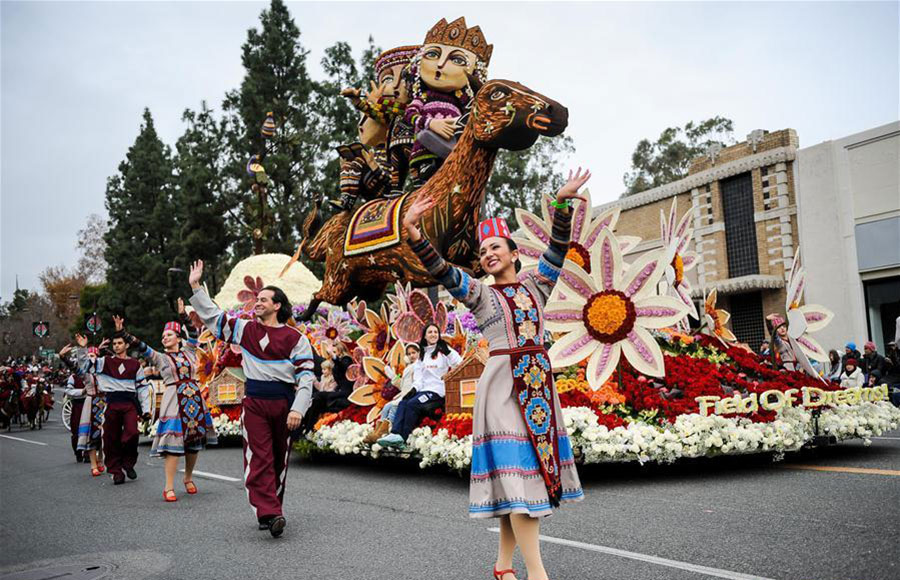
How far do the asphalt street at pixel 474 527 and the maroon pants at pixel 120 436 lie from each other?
66 cm

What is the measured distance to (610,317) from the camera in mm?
6742

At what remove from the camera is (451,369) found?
7234 millimetres

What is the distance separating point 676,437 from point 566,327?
1.42 m

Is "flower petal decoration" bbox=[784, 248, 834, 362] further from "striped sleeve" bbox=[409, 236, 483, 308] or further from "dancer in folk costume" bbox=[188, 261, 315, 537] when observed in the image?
"striped sleeve" bbox=[409, 236, 483, 308]

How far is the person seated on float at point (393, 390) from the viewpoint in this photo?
7.68 metres

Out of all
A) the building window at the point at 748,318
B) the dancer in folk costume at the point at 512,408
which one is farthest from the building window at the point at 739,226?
the dancer in folk costume at the point at 512,408

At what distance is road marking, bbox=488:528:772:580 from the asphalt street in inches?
0.5

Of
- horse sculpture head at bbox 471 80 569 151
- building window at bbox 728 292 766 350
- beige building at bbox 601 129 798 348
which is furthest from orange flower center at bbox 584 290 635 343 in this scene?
building window at bbox 728 292 766 350

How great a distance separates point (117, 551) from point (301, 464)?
431cm

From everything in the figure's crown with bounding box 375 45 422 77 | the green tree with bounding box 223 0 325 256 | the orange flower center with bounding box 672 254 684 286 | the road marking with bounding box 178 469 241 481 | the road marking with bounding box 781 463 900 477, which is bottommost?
the road marking with bounding box 178 469 241 481

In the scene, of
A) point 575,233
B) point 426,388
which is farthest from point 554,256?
point 426,388

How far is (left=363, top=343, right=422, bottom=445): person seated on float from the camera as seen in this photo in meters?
7.68

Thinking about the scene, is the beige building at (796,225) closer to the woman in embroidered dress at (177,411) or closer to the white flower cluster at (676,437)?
the white flower cluster at (676,437)

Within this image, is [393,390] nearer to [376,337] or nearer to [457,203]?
[376,337]
